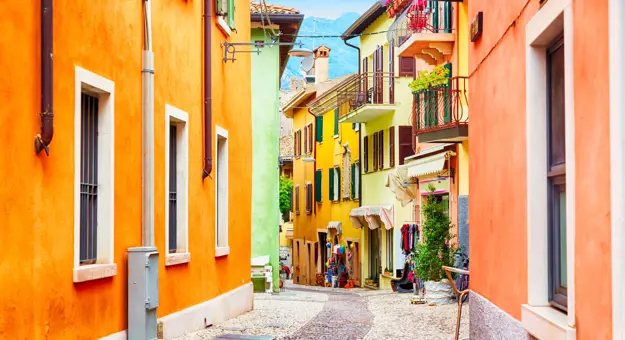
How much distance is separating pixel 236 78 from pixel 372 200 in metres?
18.8

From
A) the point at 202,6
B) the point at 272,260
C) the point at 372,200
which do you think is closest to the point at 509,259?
the point at 202,6

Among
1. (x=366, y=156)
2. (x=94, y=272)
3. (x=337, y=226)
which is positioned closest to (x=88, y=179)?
(x=94, y=272)

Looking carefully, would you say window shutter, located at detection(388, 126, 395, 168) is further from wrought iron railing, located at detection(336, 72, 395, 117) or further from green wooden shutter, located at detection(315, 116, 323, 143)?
green wooden shutter, located at detection(315, 116, 323, 143)

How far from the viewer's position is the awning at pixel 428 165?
23.9m

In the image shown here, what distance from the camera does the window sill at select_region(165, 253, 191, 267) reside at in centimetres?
1237

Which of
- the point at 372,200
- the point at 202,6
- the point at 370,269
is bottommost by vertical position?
the point at 370,269

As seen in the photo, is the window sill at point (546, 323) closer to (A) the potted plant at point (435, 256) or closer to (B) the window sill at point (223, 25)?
(B) the window sill at point (223, 25)

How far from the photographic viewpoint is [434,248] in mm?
21188

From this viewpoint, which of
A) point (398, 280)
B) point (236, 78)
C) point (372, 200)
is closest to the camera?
point (236, 78)

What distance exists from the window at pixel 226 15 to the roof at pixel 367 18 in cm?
1612

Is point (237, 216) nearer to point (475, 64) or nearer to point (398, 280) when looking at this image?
point (475, 64)

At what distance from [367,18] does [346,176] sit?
7.07 meters

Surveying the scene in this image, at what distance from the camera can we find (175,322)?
40.8ft

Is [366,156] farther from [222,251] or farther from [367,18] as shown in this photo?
[222,251]
